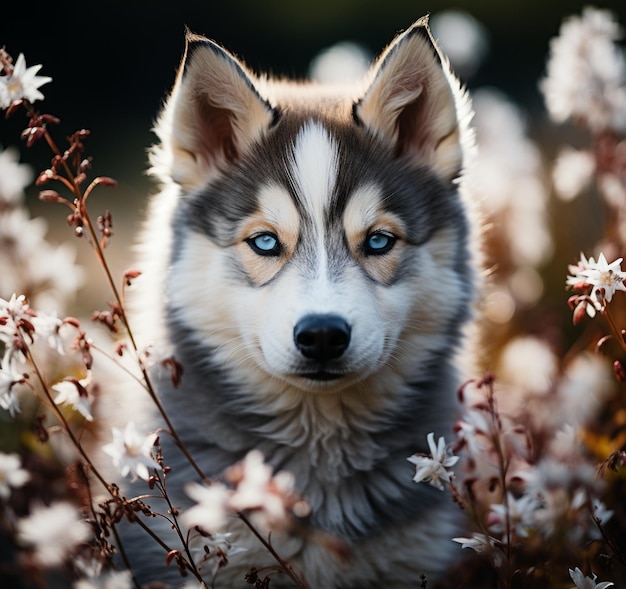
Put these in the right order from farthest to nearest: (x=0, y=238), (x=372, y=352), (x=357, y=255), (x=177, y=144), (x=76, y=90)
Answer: (x=76, y=90) → (x=0, y=238) → (x=177, y=144) → (x=357, y=255) → (x=372, y=352)

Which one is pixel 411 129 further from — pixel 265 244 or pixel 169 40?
pixel 169 40

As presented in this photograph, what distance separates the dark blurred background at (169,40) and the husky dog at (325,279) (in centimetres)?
522

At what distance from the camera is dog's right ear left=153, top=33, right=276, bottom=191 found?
277 centimetres

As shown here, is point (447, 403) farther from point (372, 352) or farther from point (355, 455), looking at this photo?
point (372, 352)

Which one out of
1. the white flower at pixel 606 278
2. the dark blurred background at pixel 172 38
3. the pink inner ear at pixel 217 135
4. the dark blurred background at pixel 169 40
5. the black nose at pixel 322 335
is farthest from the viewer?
the dark blurred background at pixel 172 38

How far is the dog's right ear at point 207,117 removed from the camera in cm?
277

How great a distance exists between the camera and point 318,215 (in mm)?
2732

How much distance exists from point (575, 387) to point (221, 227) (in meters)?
1.71

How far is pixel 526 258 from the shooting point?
485cm

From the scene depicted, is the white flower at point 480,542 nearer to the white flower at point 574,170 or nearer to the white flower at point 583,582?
the white flower at point 583,582

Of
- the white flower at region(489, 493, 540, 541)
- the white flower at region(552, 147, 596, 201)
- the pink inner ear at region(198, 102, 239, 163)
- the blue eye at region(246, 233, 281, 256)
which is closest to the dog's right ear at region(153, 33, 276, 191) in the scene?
the pink inner ear at region(198, 102, 239, 163)

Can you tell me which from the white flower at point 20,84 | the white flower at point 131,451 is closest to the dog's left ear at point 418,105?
the white flower at point 20,84

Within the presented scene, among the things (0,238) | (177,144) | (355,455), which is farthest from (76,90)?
(355,455)

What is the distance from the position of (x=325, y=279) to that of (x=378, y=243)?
1.13 feet
